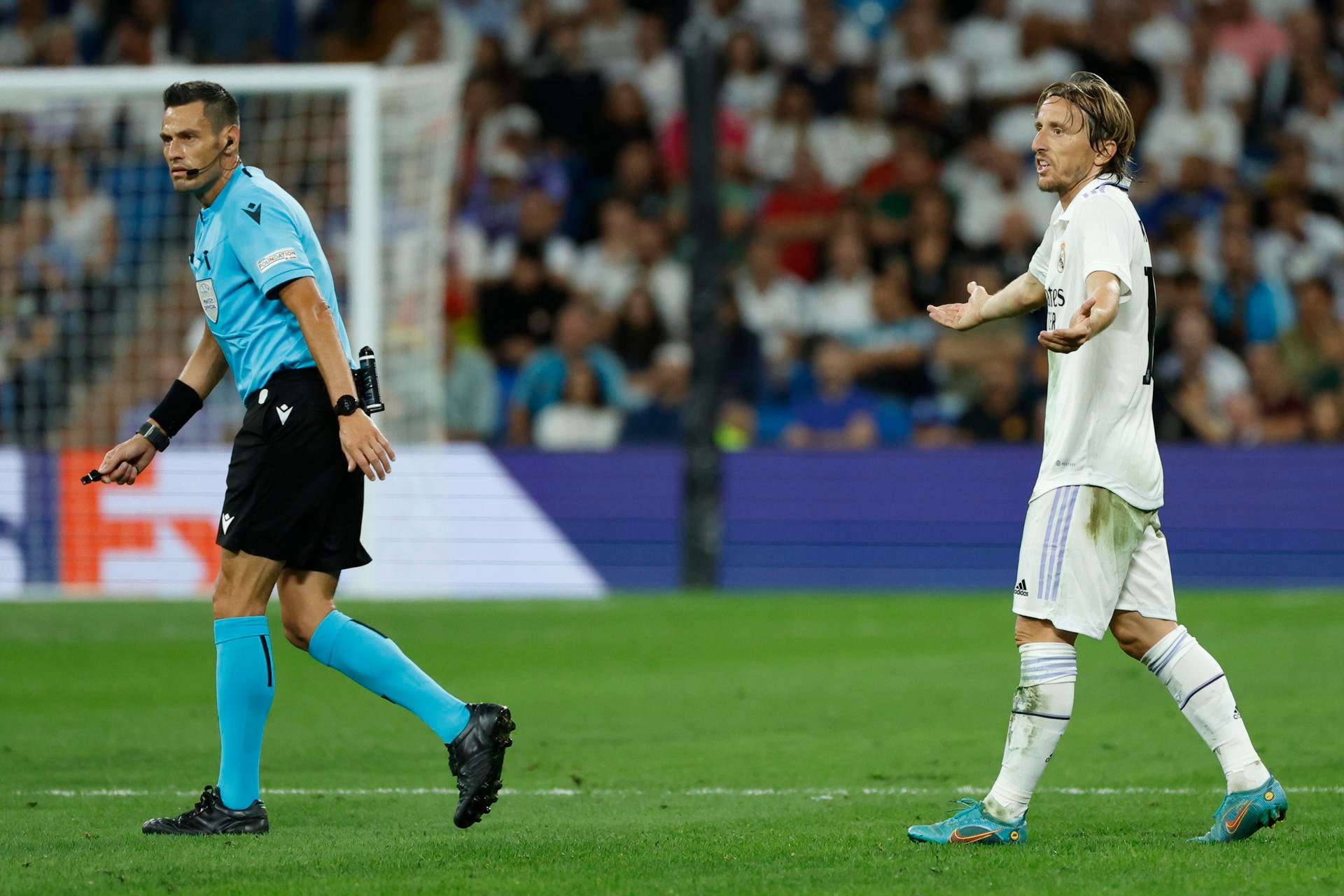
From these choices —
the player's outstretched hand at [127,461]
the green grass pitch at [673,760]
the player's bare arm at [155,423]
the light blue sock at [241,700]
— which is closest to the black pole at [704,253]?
the green grass pitch at [673,760]

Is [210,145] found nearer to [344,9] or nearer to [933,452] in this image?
[933,452]

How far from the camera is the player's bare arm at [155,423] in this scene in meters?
5.95

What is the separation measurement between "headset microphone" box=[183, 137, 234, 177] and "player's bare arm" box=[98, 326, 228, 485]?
1.67 feet

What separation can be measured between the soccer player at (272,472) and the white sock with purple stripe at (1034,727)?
57.3 inches

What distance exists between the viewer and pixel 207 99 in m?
5.70

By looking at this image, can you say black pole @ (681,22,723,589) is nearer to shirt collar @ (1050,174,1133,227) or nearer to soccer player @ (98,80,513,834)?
soccer player @ (98,80,513,834)

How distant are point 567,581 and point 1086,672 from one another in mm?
6088

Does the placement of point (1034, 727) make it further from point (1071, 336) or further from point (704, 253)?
point (704, 253)

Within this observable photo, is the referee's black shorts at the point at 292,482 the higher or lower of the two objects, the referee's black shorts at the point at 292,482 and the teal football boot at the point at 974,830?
the higher

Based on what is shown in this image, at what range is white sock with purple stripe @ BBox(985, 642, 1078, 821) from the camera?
515 cm

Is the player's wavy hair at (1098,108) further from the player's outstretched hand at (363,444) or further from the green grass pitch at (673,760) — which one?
the player's outstretched hand at (363,444)

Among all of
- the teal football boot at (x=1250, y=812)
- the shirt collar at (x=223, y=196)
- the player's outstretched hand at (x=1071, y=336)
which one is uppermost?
the shirt collar at (x=223, y=196)

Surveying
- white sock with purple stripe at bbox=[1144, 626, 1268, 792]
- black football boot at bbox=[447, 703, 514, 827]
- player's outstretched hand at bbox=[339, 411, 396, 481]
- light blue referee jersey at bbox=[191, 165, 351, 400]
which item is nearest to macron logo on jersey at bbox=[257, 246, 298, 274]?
light blue referee jersey at bbox=[191, 165, 351, 400]

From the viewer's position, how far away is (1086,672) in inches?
395
